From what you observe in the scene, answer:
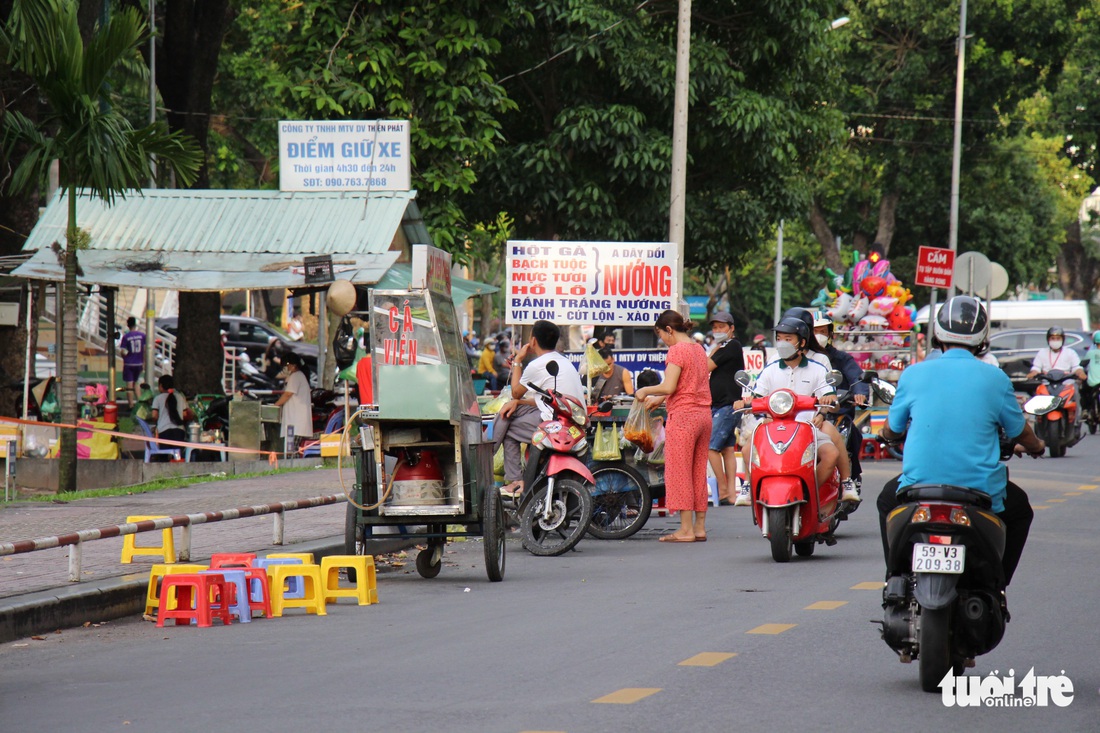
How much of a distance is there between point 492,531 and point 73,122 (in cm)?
826

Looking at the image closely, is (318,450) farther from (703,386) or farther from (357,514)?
(357,514)

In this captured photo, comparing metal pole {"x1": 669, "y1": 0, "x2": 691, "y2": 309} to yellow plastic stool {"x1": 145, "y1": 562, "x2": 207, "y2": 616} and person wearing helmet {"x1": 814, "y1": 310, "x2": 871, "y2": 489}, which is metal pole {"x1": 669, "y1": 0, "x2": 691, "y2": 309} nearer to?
person wearing helmet {"x1": 814, "y1": 310, "x2": 871, "y2": 489}

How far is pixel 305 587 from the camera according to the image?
955 centimetres

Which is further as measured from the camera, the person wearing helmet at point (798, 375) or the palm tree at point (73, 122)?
the palm tree at point (73, 122)

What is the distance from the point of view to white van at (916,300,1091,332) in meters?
42.0

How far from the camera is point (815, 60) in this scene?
25125 millimetres

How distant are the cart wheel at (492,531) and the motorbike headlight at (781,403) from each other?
2147 millimetres

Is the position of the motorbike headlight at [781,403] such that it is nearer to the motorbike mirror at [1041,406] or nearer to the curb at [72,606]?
the motorbike mirror at [1041,406]

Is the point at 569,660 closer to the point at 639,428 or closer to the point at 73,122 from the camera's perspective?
the point at 639,428

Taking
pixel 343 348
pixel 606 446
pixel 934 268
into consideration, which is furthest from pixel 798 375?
pixel 934 268

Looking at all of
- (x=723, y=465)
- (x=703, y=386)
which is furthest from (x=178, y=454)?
(x=703, y=386)

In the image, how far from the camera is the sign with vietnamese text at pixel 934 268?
89.7 ft

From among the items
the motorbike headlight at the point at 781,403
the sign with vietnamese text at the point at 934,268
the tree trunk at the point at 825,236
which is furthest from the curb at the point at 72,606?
the tree trunk at the point at 825,236

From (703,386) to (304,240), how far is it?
866 cm
